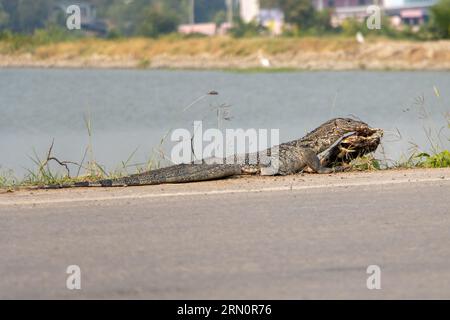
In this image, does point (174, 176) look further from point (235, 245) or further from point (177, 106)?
point (177, 106)

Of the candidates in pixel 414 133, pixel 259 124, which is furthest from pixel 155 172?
pixel 259 124

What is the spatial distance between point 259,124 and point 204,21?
12513cm

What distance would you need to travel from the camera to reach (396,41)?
202 ft

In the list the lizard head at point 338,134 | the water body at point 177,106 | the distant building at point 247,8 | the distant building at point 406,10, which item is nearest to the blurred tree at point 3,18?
the distant building at point 406,10

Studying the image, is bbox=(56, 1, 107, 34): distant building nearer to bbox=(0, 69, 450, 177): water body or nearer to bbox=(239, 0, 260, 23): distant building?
bbox=(239, 0, 260, 23): distant building

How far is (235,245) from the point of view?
714 centimetres

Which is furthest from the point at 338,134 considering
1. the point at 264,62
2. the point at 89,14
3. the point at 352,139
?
the point at 89,14

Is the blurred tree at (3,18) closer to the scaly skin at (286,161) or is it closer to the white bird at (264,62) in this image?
the white bird at (264,62)

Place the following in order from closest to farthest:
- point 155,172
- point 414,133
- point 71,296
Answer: point 71,296, point 155,172, point 414,133

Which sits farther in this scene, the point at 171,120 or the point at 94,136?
the point at 171,120

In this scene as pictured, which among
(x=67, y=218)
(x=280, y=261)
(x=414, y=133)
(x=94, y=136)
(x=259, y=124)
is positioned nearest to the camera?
(x=280, y=261)

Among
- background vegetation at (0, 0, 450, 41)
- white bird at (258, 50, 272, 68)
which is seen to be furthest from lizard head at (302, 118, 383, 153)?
background vegetation at (0, 0, 450, 41)

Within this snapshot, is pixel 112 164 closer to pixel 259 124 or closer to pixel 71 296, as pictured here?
pixel 259 124

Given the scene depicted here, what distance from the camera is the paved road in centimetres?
608
